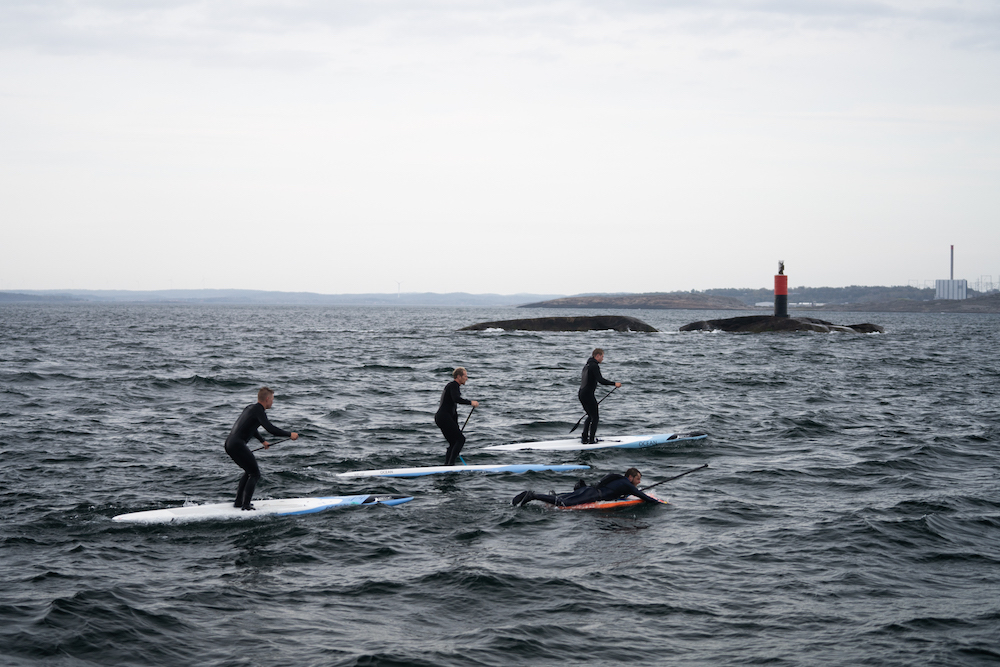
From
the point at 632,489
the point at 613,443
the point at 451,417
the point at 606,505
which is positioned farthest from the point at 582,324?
the point at 632,489

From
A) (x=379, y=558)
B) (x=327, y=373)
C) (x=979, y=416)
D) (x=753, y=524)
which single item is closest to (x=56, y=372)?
(x=327, y=373)

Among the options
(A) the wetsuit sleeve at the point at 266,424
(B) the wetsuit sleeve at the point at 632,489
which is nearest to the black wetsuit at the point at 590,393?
(B) the wetsuit sleeve at the point at 632,489

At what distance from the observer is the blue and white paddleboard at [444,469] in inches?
612

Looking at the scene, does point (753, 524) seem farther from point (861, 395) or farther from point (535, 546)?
point (861, 395)

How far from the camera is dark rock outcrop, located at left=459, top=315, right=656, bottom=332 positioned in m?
80.9

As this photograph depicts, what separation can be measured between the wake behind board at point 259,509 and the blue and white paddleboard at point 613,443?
5359 mm

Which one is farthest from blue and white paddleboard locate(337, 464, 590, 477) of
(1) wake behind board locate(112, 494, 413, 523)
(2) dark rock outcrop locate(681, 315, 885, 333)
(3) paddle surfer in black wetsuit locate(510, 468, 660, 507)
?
(2) dark rock outcrop locate(681, 315, 885, 333)

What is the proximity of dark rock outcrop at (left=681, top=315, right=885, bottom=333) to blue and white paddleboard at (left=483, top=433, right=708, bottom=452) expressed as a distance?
56.4 meters

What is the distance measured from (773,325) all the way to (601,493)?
6396 centimetres

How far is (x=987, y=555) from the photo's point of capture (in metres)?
11.0

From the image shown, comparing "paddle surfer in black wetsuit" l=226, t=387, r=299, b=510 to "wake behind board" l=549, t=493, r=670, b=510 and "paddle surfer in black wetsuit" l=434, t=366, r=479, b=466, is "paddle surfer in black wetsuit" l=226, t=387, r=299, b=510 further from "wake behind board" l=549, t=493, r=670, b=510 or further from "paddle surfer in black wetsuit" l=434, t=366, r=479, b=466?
Answer: "wake behind board" l=549, t=493, r=670, b=510

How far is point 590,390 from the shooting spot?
58.5 feet

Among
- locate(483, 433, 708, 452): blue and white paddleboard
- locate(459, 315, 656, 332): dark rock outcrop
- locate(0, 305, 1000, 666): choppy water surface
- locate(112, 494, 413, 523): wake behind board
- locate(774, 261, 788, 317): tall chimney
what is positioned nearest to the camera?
locate(0, 305, 1000, 666): choppy water surface

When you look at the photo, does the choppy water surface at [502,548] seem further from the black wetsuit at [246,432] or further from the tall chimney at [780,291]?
the tall chimney at [780,291]
